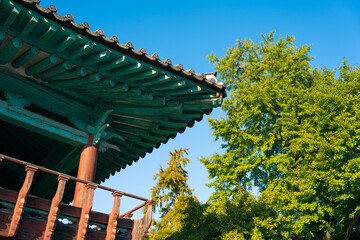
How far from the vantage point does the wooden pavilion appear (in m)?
5.61

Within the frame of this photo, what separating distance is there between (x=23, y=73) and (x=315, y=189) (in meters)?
10.8

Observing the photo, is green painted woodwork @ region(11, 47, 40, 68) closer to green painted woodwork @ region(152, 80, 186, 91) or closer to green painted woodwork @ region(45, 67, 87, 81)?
green painted woodwork @ region(45, 67, 87, 81)

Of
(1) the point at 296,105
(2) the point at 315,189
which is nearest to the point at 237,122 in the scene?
(1) the point at 296,105

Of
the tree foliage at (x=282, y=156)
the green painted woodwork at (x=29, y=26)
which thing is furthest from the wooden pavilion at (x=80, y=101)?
the tree foliage at (x=282, y=156)

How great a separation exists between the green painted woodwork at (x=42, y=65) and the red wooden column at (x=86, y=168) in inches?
64.1

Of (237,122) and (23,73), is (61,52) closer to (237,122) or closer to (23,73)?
(23,73)

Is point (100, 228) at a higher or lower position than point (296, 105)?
lower

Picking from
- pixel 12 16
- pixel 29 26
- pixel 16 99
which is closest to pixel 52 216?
pixel 16 99

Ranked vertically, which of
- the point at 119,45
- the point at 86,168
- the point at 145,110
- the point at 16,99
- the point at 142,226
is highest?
the point at 119,45

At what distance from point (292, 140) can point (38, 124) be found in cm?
1108

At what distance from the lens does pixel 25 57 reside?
256 inches

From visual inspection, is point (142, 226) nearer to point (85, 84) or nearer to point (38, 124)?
point (38, 124)

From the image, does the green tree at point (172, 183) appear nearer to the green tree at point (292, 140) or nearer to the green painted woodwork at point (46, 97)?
the green tree at point (292, 140)

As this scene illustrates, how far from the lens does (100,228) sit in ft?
20.1
